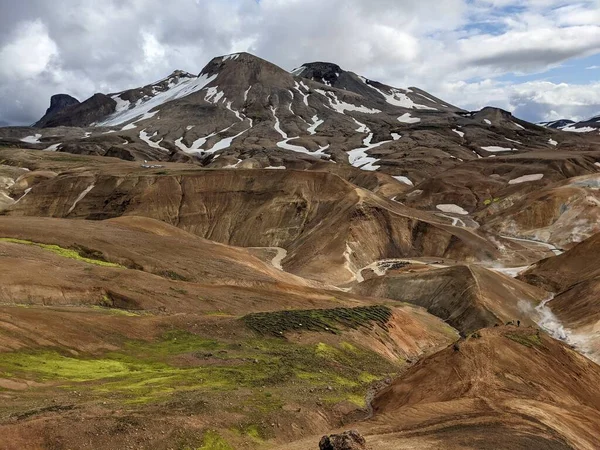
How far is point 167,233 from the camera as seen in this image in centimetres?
7844

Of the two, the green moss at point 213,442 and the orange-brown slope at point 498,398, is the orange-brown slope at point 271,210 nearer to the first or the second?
the orange-brown slope at point 498,398

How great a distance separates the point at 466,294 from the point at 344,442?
49.9 metres

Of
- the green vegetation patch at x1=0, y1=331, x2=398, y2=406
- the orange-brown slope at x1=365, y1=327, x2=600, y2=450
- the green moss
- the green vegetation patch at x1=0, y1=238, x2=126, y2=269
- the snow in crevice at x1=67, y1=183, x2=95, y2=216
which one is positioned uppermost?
the snow in crevice at x1=67, y1=183, x2=95, y2=216

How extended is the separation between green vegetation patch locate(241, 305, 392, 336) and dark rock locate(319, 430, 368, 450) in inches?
833

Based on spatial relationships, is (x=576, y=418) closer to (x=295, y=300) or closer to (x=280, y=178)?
(x=295, y=300)

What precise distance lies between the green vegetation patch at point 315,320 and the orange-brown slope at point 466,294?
16.0m

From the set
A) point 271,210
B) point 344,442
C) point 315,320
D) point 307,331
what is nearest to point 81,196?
point 271,210

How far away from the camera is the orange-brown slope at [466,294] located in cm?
6256

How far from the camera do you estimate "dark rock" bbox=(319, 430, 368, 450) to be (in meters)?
19.0

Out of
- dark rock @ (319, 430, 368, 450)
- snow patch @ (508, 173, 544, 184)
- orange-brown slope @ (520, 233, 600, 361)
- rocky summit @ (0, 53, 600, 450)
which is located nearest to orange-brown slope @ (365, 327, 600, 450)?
rocky summit @ (0, 53, 600, 450)

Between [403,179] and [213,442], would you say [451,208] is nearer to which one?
[403,179]

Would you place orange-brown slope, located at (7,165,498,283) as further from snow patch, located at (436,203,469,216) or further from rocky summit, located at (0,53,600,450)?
snow patch, located at (436,203,469,216)

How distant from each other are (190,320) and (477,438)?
75.0ft

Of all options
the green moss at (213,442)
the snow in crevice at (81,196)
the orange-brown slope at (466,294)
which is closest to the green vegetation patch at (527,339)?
the green moss at (213,442)
